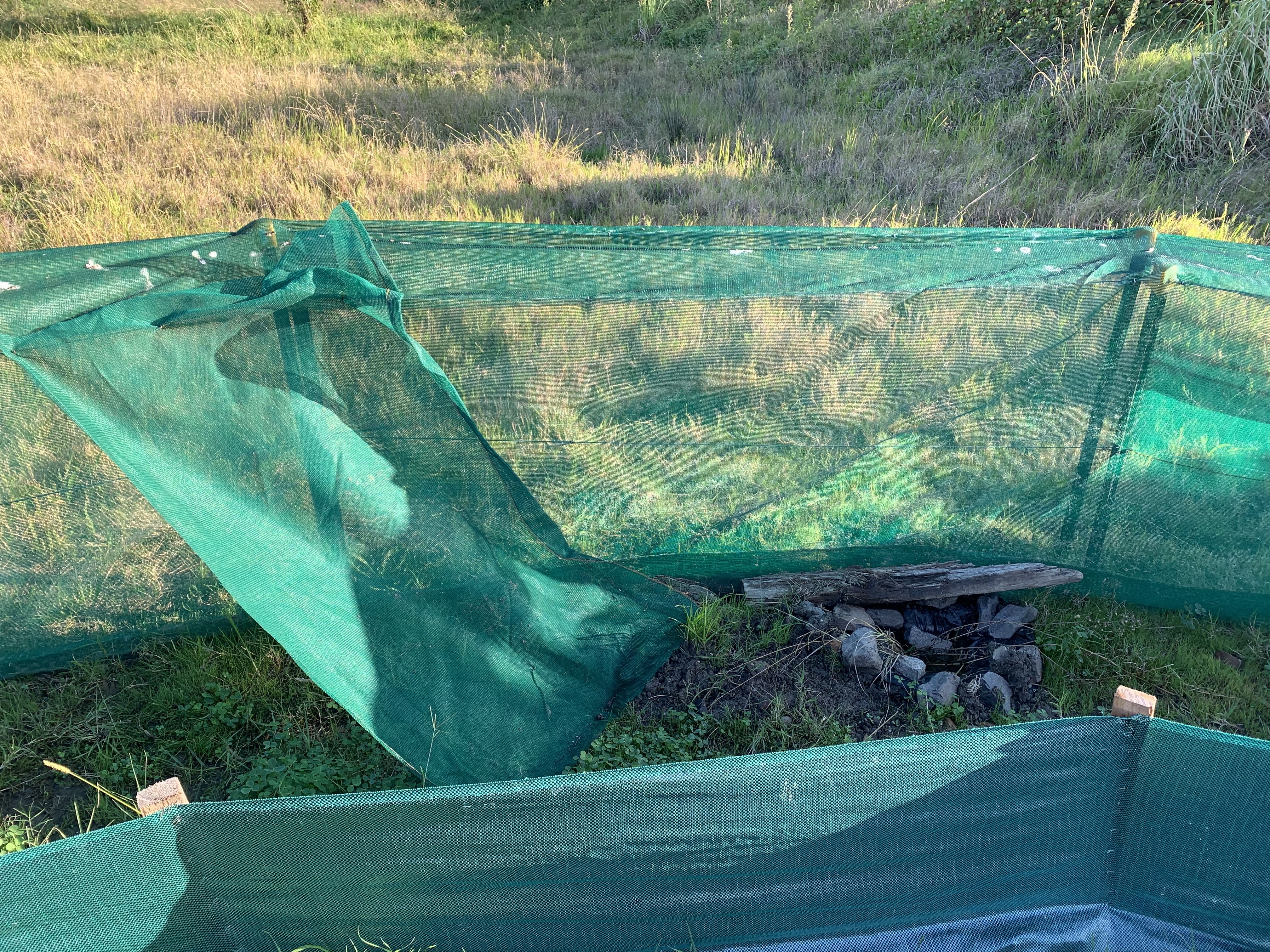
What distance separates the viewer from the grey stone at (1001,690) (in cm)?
302

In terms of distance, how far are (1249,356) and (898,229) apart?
128cm

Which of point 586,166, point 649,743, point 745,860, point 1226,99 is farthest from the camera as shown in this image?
point 1226,99

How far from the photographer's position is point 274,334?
8.43 feet

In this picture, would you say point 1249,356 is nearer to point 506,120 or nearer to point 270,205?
point 270,205

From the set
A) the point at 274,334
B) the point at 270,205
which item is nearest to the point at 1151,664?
the point at 274,334

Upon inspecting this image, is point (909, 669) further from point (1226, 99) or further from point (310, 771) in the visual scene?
point (1226, 99)

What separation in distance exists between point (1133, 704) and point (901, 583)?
130cm

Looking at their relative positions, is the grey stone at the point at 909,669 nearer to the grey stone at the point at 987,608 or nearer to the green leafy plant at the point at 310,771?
the grey stone at the point at 987,608

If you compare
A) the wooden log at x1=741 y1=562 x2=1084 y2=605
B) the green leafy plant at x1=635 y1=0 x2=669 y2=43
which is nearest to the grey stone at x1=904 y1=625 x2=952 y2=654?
the wooden log at x1=741 y1=562 x2=1084 y2=605

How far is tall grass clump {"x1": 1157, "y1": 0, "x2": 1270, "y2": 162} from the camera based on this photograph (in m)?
6.91

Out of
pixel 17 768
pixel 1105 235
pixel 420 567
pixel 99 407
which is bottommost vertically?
pixel 17 768

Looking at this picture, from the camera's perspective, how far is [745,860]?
2031mm

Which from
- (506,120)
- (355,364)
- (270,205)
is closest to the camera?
(355,364)

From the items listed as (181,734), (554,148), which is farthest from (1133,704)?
(554,148)
